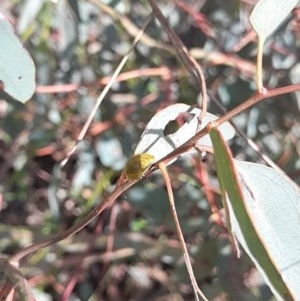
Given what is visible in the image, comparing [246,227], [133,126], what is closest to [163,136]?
[246,227]

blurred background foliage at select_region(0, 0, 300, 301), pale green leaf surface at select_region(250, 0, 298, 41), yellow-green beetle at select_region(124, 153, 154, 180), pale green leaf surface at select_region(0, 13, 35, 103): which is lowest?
blurred background foliage at select_region(0, 0, 300, 301)

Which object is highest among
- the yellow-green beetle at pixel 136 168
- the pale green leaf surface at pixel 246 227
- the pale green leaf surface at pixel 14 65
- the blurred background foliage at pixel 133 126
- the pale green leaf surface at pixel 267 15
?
the pale green leaf surface at pixel 14 65

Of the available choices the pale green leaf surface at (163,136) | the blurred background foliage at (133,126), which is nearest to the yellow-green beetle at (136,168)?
the pale green leaf surface at (163,136)

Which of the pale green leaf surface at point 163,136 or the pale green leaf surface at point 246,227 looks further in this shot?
the pale green leaf surface at point 163,136

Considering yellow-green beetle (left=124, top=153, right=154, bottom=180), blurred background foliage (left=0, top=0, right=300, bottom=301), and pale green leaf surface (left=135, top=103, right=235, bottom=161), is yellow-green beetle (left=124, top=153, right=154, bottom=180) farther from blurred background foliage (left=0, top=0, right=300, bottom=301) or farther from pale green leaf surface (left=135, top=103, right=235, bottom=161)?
blurred background foliage (left=0, top=0, right=300, bottom=301)

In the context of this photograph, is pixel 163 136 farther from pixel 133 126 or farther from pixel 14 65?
pixel 133 126

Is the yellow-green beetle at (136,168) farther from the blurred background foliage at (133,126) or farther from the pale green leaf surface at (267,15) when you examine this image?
the blurred background foliage at (133,126)

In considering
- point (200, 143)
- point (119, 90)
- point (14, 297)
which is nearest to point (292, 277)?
point (200, 143)

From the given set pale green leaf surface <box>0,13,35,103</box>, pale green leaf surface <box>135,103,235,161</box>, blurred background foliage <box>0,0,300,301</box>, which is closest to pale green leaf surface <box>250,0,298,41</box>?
pale green leaf surface <box>135,103,235,161</box>
